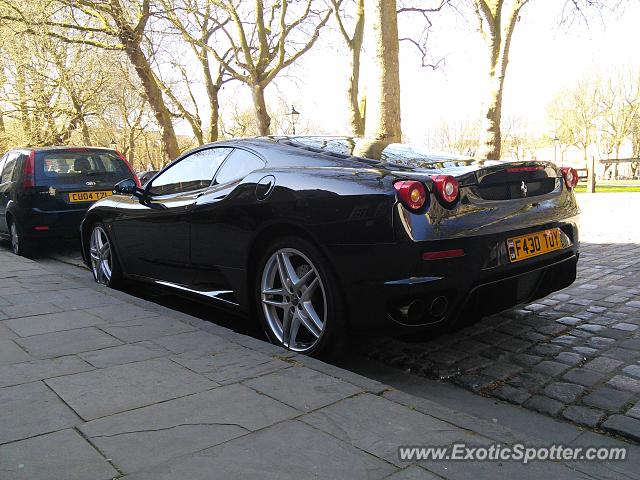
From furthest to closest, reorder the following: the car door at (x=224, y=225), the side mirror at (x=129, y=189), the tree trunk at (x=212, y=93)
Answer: the tree trunk at (x=212, y=93)
the side mirror at (x=129, y=189)
the car door at (x=224, y=225)

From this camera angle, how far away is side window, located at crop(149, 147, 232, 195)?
4.39 meters

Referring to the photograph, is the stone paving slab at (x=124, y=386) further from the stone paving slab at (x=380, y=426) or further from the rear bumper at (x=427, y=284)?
the rear bumper at (x=427, y=284)

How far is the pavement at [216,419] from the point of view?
2037 mm

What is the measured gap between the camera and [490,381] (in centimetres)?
318

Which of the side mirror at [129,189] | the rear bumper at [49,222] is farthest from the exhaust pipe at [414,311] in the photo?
the rear bumper at [49,222]

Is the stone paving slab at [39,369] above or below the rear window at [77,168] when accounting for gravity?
below

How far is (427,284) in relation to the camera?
2957mm

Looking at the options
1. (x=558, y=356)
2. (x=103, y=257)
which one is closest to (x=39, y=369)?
(x=103, y=257)

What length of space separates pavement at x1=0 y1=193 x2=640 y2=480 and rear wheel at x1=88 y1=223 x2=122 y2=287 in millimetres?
1906

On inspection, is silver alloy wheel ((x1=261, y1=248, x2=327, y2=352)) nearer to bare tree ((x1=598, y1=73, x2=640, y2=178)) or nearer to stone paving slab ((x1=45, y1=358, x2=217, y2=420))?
A: stone paving slab ((x1=45, y1=358, x2=217, y2=420))

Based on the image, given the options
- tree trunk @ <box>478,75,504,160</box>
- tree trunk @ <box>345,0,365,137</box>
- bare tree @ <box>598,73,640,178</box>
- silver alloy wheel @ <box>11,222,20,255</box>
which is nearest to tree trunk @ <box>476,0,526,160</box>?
tree trunk @ <box>478,75,504,160</box>

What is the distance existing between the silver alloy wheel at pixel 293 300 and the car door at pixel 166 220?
0.97 metres

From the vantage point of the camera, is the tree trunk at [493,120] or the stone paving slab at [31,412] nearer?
the stone paving slab at [31,412]

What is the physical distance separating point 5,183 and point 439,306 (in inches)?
316
